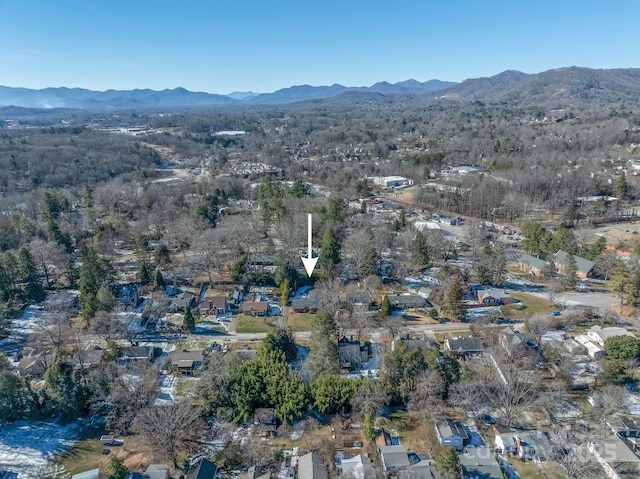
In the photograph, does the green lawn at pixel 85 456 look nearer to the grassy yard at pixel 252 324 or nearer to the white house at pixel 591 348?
the grassy yard at pixel 252 324

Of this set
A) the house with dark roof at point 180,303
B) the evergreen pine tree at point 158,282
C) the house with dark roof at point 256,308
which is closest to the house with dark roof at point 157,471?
the house with dark roof at point 256,308

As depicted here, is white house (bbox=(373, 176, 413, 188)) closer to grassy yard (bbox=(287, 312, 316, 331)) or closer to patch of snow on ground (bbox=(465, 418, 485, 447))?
grassy yard (bbox=(287, 312, 316, 331))

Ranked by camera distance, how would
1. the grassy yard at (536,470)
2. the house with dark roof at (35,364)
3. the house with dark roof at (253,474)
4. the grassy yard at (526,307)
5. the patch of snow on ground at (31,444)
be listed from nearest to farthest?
1. the house with dark roof at (253,474)
2. the grassy yard at (536,470)
3. the patch of snow on ground at (31,444)
4. the house with dark roof at (35,364)
5. the grassy yard at (526,307)

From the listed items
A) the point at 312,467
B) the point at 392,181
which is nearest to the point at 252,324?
the point at 312,467

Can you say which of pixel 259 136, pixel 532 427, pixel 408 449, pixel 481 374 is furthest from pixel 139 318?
pixel 259 136

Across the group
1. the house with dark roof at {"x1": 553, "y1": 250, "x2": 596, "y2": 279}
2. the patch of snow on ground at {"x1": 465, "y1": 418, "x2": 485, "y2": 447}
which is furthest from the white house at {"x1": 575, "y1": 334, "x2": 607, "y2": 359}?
the patch of snow on ground at {"x1": 465, "y1": 418, "x2": 485, "y2": 447}
